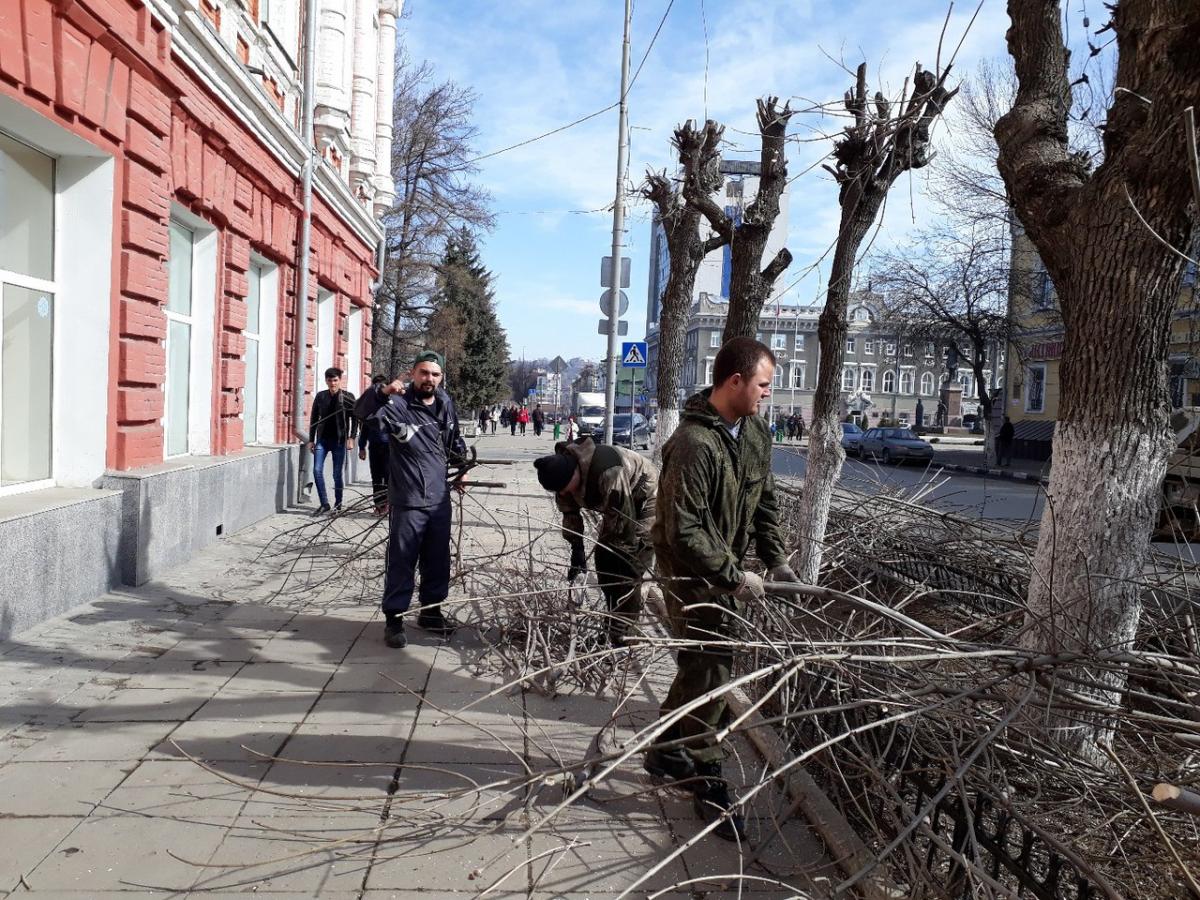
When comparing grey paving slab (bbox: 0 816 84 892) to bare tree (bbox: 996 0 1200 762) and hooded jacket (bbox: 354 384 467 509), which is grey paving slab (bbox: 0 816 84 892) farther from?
bare tree (bbox: 996 0 1200 762)

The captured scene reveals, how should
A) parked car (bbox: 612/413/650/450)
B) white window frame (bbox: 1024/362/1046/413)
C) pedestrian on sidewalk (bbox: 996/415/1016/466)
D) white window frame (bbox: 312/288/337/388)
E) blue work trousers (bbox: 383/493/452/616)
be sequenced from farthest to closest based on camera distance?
white window frame (bbox: 1024/362/1046/413) → pedestrian on sidewalk (bbox: 996/415/1016/466) → parked car (bbox: 612/413/650/450) → white window frame (bbox: 312/288/337/388) → blue work trousers (bbox: 383/493/452/616)

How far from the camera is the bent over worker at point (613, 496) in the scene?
491 cm

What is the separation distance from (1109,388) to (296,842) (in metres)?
3.49

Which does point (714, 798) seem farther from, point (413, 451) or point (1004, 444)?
point (1004, 444)

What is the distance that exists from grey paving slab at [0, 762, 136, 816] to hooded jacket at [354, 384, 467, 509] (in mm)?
2309

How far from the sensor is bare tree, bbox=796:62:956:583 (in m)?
6.02

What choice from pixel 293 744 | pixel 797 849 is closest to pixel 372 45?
pixel 293 744

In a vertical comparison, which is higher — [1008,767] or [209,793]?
[1008,767]

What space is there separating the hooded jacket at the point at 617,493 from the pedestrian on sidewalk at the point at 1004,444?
28276 mm

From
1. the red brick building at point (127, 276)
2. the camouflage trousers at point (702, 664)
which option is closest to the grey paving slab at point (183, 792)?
the camouflage trousers at point (702, 664)

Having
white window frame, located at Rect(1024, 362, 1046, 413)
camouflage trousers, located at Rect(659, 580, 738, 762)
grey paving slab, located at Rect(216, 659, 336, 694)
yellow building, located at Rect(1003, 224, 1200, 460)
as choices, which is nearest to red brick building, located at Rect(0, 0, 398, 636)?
grey paving slab, located at Rect(216, 659, 336, 694)

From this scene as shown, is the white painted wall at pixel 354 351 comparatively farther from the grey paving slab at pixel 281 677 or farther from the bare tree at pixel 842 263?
the grey paving slab at pixel 281 677

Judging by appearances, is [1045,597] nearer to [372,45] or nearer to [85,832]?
[85,832]

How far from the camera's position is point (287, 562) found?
7414 millimetres
